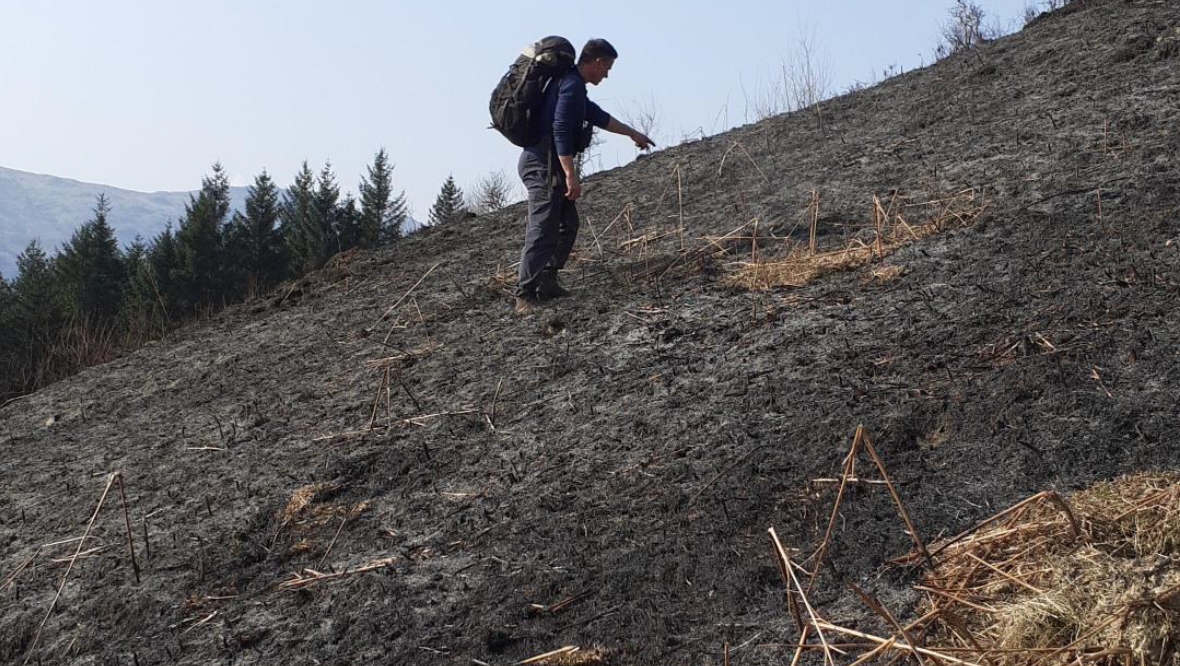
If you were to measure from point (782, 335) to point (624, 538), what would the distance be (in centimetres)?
184

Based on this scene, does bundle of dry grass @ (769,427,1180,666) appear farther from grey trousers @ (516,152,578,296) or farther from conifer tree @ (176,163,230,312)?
conifer tree @ (176,163,230,312)

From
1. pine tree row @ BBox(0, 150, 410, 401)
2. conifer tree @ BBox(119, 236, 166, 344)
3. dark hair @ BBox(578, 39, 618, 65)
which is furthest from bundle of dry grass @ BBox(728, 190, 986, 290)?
pine tree row @ BBox(0, 150, 410, 401)

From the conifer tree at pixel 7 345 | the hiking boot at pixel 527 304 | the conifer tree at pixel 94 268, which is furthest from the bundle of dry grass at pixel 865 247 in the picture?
the conifer tree at pixel 94 268

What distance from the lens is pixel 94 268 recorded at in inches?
999

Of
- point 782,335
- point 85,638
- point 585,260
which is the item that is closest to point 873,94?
point 585,260

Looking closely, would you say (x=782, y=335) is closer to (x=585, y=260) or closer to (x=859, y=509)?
(x=859, y=509)

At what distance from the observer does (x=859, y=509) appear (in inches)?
146

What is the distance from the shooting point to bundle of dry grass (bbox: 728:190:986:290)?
6.06 m

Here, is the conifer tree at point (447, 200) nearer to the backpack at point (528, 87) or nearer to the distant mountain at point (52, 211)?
the backpack at point (528, 87)

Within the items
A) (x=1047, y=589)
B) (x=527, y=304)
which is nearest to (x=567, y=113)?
(x=527, y=304)

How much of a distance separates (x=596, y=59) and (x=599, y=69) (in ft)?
0.20

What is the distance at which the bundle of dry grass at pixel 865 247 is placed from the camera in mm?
6059

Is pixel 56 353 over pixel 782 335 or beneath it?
over

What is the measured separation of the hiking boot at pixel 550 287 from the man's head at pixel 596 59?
1190 millimetres
